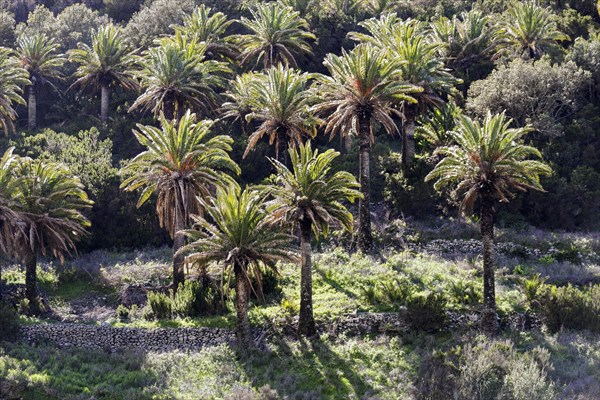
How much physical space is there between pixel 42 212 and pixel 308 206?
13691mm

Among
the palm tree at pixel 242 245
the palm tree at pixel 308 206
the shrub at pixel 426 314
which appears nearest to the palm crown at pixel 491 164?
the shrub at pixel 426 314

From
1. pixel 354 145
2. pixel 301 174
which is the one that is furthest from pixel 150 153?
pixel 354 145

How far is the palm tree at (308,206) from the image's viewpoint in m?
30.2

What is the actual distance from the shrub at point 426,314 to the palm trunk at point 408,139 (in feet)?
47.2

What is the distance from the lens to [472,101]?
46.9m

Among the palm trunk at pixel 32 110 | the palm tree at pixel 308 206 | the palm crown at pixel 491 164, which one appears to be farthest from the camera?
the palm trunk at pixel 32 110

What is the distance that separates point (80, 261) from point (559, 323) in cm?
2530

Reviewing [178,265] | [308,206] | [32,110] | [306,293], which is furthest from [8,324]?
[32,110]

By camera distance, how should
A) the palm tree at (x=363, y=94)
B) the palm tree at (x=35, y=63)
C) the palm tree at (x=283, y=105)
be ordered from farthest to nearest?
the palm tree at (x=35, y=63)
the palm tree at (x=283, y=105)
the palm tree at (x=363, y=94)

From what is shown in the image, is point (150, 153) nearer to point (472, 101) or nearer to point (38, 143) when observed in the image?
point (38, 143)

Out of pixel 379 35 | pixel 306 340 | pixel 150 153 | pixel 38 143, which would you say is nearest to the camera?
pixel 306 340

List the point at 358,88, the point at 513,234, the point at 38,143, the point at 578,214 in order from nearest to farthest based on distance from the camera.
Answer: the point at 358,88
the point at 513,234
the point at 578,214
the point at 38,143

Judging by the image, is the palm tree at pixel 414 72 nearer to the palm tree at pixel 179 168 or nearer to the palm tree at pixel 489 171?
the palm tree at pixel 489 171

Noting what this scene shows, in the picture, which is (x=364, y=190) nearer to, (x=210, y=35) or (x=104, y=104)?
(x=210, y=35)
